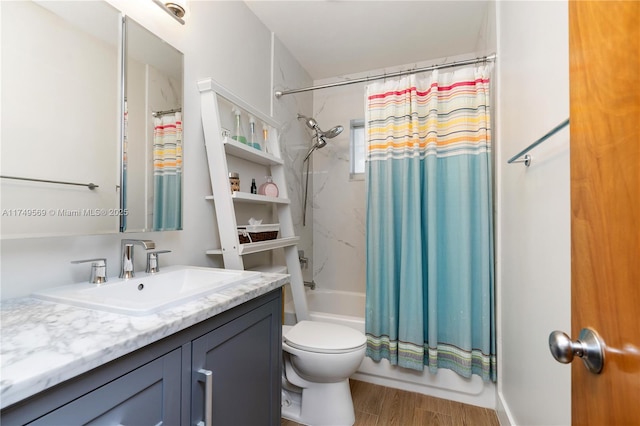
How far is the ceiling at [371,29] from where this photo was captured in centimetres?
191

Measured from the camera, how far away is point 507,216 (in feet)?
4.86

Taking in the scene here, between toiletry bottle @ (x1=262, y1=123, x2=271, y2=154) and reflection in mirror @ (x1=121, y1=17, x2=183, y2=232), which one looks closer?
reflection in mirror @ (x1=121, y1=17, x2=183, y2=232)

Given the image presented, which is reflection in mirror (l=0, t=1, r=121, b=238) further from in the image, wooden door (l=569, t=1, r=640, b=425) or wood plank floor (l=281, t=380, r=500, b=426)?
wood plank floor (l=281, t=380, r=500, b=426)

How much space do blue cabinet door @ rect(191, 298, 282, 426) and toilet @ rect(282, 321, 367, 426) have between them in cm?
32

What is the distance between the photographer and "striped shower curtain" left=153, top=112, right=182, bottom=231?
1231 mm

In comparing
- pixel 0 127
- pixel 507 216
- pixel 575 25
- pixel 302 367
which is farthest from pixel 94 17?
pixel 507 216

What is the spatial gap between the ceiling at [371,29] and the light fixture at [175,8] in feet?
2.36

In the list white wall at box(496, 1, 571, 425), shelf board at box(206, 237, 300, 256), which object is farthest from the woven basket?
white wall at box(496, 1, 571, 425)

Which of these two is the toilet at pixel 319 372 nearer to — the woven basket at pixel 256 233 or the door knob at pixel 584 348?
the woven basket at pixel 256 233

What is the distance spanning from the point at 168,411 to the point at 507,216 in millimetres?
1586

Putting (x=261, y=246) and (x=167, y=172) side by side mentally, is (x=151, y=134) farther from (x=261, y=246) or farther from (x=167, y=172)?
(x=261, y=246)

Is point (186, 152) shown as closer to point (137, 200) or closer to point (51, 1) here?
point (137, 200)

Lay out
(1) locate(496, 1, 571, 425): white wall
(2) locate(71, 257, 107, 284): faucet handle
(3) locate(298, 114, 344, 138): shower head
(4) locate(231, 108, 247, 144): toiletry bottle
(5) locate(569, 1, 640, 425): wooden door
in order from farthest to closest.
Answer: (3) locate(298, 114, 344, 138): shower head < (4) locate(231, 108, 247, 144): toiletry bottle < (2) locate(71, 257, 107, 284): faucet handle < (1) locate(496, 1, 571, 425): white wall < (5) locate(569, 1, 640, 425): wooden door

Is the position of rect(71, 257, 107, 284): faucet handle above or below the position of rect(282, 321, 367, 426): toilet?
above
